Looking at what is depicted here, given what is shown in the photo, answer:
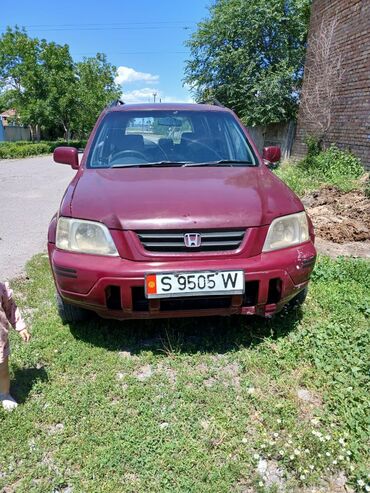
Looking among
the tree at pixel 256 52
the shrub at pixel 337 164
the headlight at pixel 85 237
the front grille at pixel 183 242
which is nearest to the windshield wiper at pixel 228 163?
the front grille at pixel 183 242

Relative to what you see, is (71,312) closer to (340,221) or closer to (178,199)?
(178,199)

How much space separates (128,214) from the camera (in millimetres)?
2428

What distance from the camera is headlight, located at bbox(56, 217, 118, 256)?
243 cm

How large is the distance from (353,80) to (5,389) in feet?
32.4

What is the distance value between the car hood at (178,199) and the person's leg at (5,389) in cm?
97

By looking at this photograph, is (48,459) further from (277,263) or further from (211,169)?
(211,169)

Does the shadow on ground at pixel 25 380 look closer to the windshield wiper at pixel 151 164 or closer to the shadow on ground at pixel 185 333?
the shadow on ground at pixel 185 333

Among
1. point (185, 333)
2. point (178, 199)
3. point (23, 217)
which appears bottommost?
point (23, 217)

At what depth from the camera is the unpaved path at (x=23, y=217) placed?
4828 millimetres

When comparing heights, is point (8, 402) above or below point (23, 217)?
above

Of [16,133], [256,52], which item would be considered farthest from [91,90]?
[256,52]

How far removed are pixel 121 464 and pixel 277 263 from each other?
1.41 meters

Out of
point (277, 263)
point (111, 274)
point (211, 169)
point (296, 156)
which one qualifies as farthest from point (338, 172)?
point (111, 274)

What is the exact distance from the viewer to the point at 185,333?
2.99 metres
